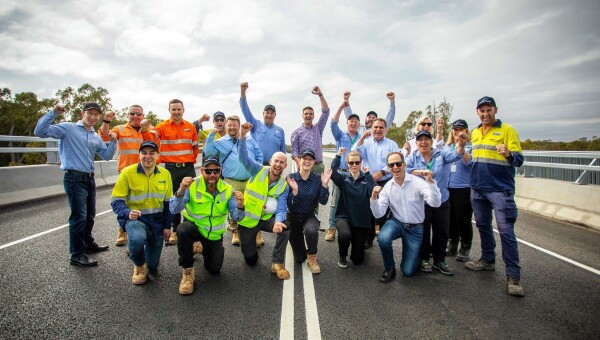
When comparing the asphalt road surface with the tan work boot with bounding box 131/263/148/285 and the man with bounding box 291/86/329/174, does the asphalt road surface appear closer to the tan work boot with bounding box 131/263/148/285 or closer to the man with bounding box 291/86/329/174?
the tan work boot with bounding box 131/263/148/285

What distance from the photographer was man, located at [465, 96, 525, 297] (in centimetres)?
343

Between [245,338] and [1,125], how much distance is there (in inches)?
2373

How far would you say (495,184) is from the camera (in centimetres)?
368

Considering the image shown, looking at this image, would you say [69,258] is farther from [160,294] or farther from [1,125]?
[1,125]

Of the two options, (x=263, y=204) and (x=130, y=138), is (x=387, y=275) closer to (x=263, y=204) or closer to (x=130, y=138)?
(x=263, y=204)

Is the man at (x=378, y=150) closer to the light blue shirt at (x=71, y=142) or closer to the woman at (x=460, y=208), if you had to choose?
the woman at (x=460, y=208)

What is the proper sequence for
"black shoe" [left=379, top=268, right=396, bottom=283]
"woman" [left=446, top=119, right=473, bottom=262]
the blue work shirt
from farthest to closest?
1. "woman" [left=446, top=119, right=473, bottom=262]
2. the blue work shirt
3. "black shoe" [left=379, top=268, right=396, bottom=283]

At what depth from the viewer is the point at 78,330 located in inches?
94.3

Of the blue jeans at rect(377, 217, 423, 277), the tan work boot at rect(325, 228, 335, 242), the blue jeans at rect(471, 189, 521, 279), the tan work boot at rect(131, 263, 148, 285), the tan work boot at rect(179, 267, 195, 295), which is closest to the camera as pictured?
the tan work boot at rect(179, 267, 195, 295)

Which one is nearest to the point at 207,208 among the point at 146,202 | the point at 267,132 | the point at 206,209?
the point at 206,209

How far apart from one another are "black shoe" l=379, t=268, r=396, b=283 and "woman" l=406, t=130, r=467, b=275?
0.58 m

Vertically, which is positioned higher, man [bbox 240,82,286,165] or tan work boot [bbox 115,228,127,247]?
man [bbox 240,82,286,165]

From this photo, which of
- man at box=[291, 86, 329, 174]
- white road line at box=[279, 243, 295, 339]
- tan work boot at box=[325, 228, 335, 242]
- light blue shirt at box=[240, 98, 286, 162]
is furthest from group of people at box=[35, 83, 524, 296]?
man at box=[291, 86, 329, 174]

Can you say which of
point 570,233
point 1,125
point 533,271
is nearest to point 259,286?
point 533,271
